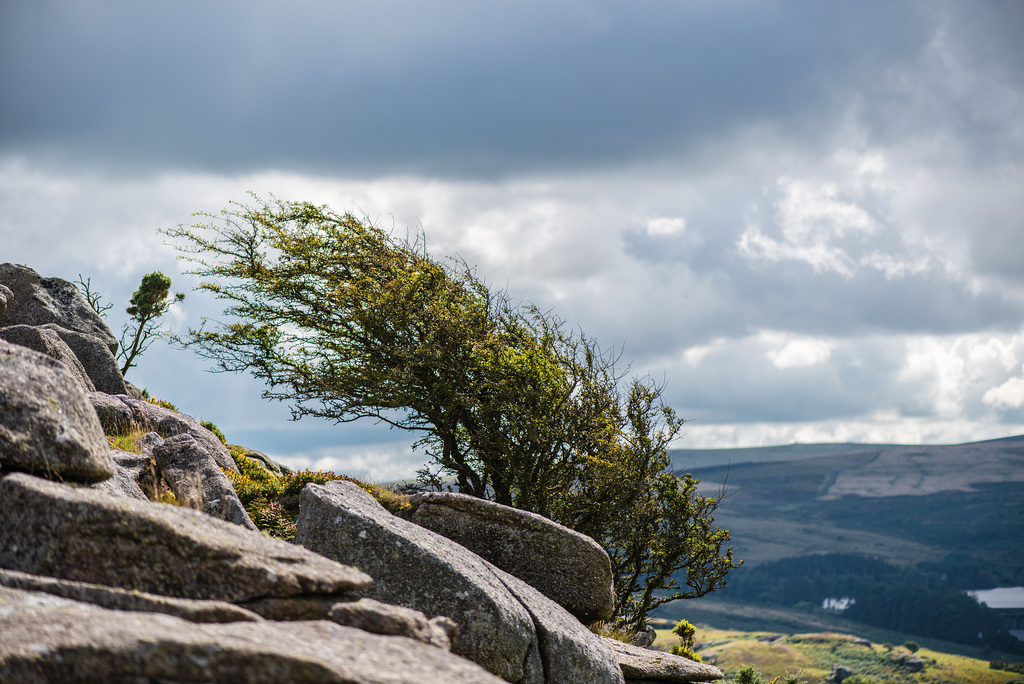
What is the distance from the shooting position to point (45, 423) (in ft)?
29.2

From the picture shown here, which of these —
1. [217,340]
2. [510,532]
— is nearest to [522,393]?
[510,532]

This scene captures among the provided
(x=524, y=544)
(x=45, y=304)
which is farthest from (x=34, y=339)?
(x=524, y=544)

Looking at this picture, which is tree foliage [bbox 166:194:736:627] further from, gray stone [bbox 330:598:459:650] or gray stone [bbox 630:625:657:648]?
gray stone [bbox 330:598:459:650]

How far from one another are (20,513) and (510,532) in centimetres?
975

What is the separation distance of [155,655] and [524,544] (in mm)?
10945

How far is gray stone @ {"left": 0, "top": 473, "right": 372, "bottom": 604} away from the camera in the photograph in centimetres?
734

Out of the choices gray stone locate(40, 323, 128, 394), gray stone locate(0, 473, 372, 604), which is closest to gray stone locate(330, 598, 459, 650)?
gray stone locate(0, 473, 372, 604)

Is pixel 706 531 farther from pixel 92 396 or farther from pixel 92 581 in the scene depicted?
pixel 92 581

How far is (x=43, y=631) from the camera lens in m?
5.43

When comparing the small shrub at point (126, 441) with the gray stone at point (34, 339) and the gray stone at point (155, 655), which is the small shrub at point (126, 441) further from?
the gray stone at point (155, 655)

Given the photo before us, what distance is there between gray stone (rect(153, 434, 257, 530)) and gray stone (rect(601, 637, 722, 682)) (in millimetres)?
7478

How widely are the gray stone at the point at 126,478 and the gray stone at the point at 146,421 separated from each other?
3.75 m

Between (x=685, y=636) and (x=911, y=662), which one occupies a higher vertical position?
(x=685, y=636)

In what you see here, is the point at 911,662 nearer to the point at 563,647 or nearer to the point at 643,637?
the point at 643,637
